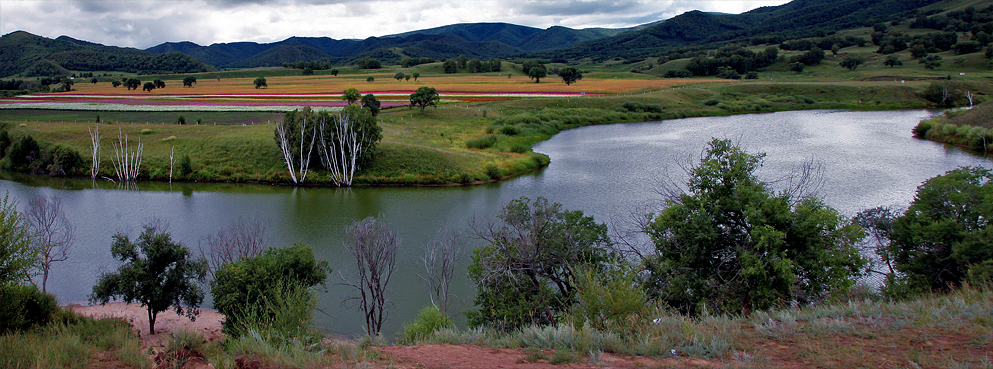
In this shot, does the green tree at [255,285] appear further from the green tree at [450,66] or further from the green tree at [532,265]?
the green tree at [450,66]

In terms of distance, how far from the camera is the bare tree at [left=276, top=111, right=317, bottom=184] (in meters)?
39.0

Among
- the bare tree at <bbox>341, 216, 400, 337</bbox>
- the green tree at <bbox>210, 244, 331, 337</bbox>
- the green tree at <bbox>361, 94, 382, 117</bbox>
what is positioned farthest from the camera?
the green tree at <bbox>361, 94, 382, 117</bbox>

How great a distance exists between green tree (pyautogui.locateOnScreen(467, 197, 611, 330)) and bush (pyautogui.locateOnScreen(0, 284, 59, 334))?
10908 mm

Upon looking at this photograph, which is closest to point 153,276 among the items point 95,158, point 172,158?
point 172,158

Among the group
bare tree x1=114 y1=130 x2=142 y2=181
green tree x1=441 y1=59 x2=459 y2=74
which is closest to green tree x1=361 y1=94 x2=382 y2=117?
bare tree x1=114 y1=130 x2=142 y2=181

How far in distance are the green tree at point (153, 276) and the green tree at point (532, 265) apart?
9.17 m

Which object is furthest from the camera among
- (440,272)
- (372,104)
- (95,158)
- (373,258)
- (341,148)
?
(372,104)

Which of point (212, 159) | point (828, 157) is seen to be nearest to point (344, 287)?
point (212, 159)

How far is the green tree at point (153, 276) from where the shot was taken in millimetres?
16250

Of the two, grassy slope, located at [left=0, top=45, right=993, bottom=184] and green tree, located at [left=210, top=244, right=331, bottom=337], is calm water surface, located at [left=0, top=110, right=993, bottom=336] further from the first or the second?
green tree, located at [left=210, top=244, right=331, bottom=337]

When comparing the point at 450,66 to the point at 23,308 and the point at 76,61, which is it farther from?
the point at 23,308

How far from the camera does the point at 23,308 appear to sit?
13289mm

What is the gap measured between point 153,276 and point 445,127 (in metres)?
43.3

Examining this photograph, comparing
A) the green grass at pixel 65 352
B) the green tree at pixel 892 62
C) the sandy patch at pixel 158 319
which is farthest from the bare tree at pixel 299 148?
the green tree at pixel 892 62
